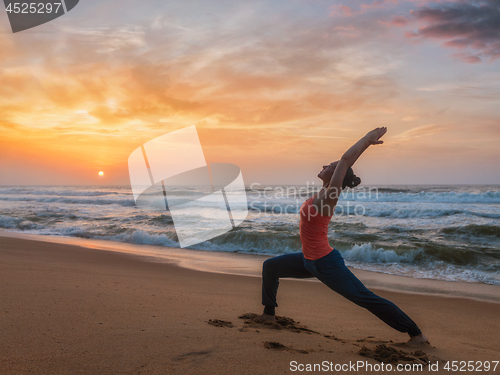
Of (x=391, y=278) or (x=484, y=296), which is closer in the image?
(x=484, y=296)

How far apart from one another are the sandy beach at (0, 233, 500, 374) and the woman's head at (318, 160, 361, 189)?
1441 mm

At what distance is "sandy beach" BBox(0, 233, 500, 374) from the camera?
2.57m

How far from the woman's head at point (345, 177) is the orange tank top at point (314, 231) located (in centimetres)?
23

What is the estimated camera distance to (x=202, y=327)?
3.42 metres

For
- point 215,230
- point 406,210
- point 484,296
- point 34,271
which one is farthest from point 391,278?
point 406,210

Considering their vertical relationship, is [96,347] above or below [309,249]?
below

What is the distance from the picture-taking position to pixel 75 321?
3262 millimetres

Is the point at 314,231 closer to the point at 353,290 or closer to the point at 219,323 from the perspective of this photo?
the point at 353,290

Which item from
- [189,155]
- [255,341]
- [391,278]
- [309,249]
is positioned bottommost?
[391,278]

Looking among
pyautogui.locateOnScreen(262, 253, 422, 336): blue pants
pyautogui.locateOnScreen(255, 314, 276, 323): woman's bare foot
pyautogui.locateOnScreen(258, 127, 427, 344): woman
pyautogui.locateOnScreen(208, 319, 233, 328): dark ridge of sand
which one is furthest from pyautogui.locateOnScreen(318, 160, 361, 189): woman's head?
pyautogui.locateOnScreen(208, 319, 233, 328): dark ridge of sand

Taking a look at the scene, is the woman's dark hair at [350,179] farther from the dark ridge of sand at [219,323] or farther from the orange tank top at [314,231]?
the dark ridge of sand at [219,323]

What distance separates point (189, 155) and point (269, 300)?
16.0 ft

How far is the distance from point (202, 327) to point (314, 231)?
4.87ft

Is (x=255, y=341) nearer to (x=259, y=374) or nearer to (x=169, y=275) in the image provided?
(x=259, y=374)
